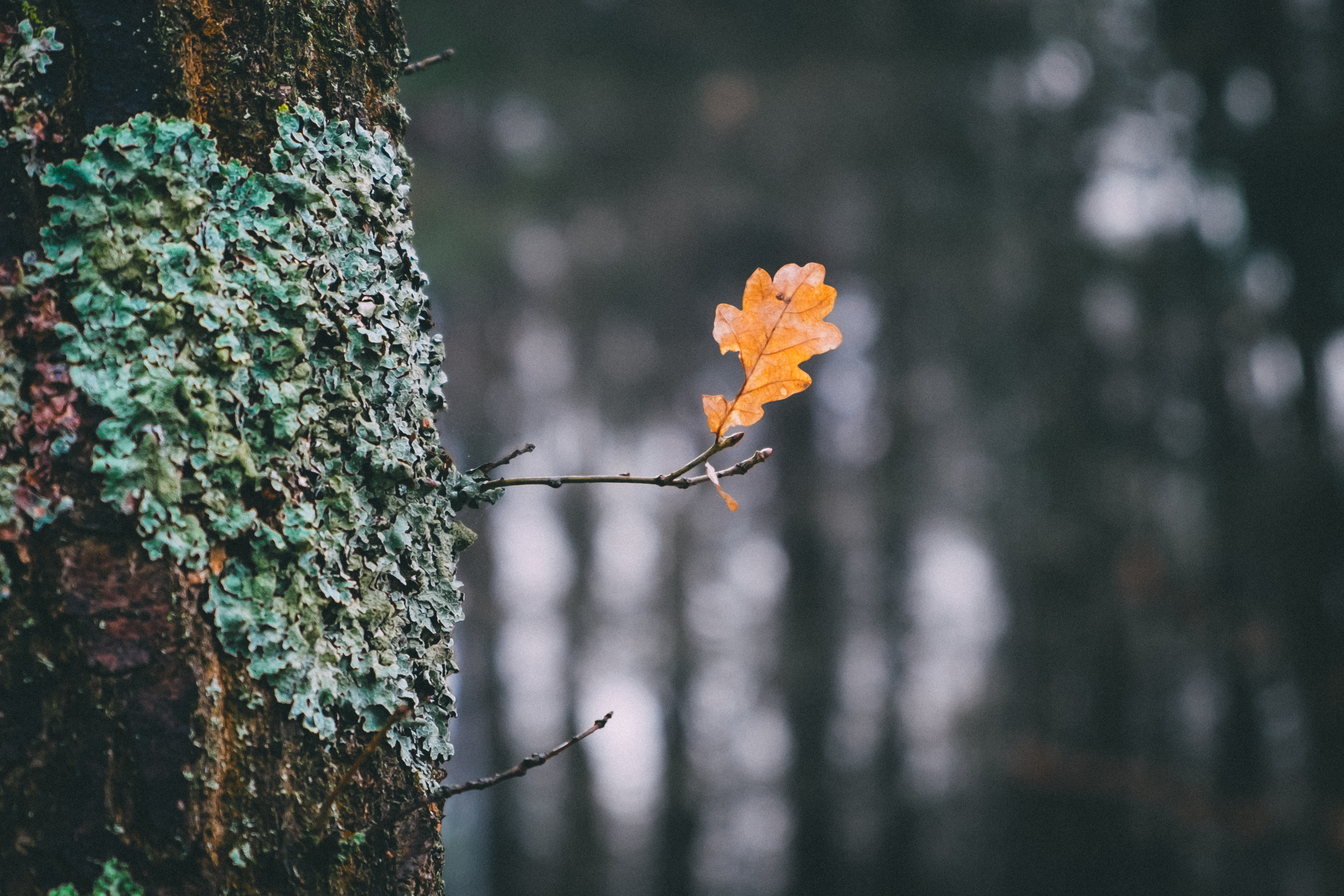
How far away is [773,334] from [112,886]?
644 mm

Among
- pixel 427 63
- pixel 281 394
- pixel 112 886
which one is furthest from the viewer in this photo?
pixel 427 63

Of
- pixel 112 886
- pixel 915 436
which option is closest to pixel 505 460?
pixel 112 886

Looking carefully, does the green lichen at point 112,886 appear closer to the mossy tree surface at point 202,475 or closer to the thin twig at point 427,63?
the mossy tree surface at point 202,475

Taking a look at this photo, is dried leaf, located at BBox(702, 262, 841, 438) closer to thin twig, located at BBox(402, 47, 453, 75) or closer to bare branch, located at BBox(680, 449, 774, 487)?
bare branch, located at BBox(680, 449, 774, 487)

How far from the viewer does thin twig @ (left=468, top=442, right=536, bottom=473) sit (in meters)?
0.68

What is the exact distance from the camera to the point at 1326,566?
4.09 meters

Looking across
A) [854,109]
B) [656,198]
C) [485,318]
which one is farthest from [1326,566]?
[485,318]

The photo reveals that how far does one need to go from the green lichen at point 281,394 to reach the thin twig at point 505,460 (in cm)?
5

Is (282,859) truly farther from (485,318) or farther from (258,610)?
(485,318)

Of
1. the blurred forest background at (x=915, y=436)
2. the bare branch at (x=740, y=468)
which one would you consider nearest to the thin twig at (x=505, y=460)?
the bare branch at (x=740, y=468)

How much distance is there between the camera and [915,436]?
715 cm

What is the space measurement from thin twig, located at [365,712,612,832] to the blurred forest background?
121 inches

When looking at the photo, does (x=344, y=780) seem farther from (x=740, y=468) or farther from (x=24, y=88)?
(x=24, y=88)

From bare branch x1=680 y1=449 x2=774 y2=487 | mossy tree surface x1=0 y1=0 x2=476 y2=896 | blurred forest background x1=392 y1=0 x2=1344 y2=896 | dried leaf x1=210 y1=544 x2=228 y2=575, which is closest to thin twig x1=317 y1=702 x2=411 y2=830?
mossy tree surface x1=0 y1=0 x2=476 y2=896
